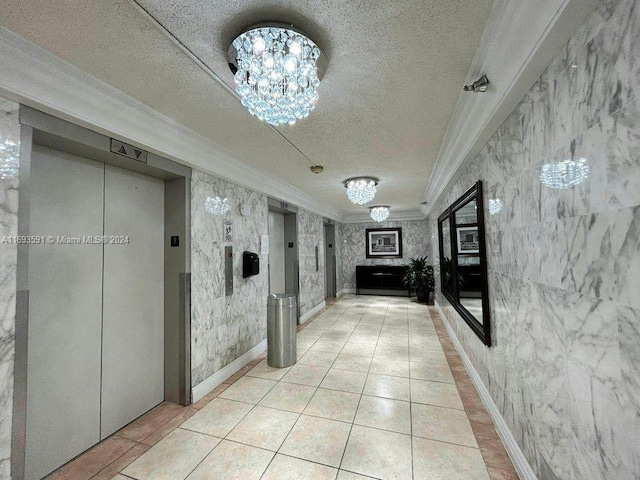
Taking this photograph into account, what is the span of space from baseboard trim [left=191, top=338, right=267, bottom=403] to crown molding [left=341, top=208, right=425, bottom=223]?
5380 mm

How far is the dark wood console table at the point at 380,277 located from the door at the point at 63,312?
7.08 metres

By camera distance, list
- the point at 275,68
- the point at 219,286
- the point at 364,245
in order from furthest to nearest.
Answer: the point at 364,245
the point at 219,286
the point at 275,68

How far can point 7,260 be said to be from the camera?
1435 millimetres

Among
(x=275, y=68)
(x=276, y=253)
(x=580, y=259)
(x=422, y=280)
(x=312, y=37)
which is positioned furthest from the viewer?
(x=422, y=280)

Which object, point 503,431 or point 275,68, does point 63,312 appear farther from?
point 503,431

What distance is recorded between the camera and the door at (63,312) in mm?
1736

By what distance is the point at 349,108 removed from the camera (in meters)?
2.12

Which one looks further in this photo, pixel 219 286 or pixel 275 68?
pixel 219 286

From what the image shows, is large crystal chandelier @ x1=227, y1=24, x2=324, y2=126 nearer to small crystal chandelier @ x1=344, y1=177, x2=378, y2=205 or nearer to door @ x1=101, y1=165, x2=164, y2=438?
door @ x1=101, y1=165, x2=164, y2=438

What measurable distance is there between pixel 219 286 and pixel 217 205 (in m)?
0.93

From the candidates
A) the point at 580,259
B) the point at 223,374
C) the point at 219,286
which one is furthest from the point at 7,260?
the point at 580,259

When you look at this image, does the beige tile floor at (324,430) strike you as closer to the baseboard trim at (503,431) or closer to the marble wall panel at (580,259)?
the baseboard trim at (503,431)

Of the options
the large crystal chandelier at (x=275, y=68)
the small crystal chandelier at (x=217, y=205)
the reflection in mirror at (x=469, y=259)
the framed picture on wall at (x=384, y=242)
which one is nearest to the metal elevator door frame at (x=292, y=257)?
the small crystal chandelier at (x=217, y=205)

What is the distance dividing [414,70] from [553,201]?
1110 mm
